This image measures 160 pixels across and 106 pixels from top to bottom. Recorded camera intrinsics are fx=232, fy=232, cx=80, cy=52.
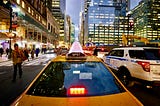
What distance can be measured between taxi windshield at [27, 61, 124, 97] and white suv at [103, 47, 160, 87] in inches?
180

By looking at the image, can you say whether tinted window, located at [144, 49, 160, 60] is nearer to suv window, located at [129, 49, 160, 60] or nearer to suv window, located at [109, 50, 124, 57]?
suv window, located at [129, 49, 160, 60]

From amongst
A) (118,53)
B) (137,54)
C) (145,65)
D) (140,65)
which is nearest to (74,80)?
(145,65)

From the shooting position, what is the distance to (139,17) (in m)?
189

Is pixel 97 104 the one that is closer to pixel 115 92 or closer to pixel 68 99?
pixel 68 99

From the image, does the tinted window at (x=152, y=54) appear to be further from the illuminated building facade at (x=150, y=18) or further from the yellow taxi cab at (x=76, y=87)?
the illuminated building facade at (x=150, y=18)

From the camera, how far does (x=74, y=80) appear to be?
4293 millimetres

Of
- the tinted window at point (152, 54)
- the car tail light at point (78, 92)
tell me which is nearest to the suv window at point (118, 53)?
the tinted window at point (152, 54)

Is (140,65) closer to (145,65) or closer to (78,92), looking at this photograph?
(145,65)

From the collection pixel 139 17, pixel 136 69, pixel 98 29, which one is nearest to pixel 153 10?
pixel 139 17

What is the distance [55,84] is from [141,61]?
590 centimetres

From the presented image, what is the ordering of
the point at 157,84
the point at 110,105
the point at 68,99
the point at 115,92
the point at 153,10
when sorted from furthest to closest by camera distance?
the point at 153,10 < the point at 157,84 < the point at 115,92 < the point at 68,99 < the point at 110,105

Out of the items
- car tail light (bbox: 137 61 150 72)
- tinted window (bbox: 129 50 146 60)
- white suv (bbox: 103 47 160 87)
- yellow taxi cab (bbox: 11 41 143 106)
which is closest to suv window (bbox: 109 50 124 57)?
white suv (bbox: 103 47 160 87)

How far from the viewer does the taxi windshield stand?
362 centimetres

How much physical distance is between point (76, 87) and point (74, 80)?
0.44 metres
